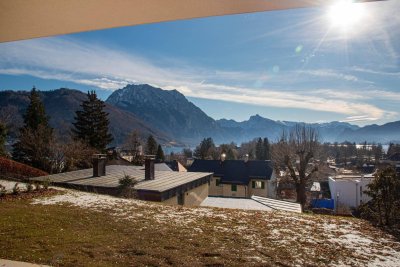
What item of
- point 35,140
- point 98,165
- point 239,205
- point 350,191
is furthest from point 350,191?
point 35,140

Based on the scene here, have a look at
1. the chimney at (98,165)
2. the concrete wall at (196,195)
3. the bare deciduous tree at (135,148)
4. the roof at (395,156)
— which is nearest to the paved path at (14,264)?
the concrete wall at (196,195)

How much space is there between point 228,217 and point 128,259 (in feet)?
15.5

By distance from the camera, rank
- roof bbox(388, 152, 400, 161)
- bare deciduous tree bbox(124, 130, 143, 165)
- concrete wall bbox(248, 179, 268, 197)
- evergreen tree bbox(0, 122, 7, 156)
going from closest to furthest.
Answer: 1. evergreen tree bbox(0, 122, 7, 156)
2. concrete wall bbox(248, 179, 268, 197)
3. bare deciduous tree bbox(124, 130, 143, 165)
4. roof bbox(388, 152, 400, 161)

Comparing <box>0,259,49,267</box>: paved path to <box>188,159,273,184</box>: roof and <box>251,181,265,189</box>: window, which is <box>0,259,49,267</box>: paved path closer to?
<box>188,159,273,184</box>: roof

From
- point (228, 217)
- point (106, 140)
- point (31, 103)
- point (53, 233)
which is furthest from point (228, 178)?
point (53, 233)

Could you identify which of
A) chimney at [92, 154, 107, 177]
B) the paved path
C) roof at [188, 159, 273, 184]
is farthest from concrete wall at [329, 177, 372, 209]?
the paved path

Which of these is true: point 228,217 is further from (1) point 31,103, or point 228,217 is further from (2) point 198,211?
(1) point 31,103

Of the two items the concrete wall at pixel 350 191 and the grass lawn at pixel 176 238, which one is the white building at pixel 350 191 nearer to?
the concrete wall at pixel 350 191

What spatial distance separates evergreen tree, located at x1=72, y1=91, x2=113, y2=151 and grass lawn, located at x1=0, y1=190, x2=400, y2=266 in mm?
26843

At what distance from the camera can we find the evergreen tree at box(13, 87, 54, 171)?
25938 millimetres

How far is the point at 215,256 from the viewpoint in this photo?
5258 mm

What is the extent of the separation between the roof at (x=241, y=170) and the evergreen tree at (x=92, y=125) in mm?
13747

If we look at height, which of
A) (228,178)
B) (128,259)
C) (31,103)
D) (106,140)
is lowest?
(228,178)

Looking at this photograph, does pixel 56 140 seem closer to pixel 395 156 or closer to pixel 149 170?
pixel 149 170
